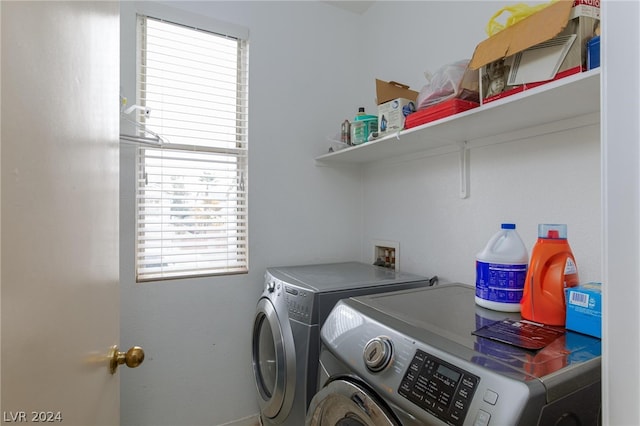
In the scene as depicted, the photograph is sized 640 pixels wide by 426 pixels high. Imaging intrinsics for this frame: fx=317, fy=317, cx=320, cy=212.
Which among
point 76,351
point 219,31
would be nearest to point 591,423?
point 76,351

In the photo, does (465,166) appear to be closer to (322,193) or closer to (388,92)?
(388,92)

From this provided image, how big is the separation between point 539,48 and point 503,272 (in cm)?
73

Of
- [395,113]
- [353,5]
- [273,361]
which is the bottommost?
[273,361]

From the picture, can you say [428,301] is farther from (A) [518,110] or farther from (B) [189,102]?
(B) [189,102]

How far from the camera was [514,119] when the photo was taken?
1248mm

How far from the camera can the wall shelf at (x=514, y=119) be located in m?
0.96

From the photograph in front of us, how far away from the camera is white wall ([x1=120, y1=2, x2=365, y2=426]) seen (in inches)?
69.6

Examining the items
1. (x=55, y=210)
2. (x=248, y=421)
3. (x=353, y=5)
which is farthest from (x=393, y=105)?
(x=248, y=421)

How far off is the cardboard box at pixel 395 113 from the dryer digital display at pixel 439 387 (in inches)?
43.1

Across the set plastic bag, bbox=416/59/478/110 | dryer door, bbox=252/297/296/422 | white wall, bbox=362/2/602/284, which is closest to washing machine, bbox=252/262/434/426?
dryer door, bbox=252/297/296/422

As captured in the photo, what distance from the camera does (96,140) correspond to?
0.69 m

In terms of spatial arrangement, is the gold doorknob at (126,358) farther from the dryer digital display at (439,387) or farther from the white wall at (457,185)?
the white wall at (457,185)

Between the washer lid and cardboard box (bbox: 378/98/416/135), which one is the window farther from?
cardboard box (bbox: 378/98/416/135)

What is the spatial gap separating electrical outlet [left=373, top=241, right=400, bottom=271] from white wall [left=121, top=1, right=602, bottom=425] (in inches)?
2.5
